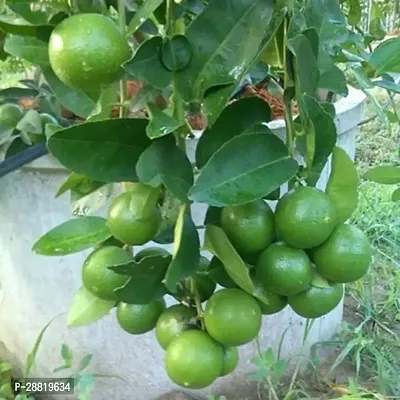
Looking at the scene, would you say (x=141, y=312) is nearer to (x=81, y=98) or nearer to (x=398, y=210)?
(x=81, y=98)

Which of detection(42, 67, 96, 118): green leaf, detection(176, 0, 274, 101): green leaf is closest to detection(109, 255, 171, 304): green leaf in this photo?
detection(176, 0, 274, 101): green leaf

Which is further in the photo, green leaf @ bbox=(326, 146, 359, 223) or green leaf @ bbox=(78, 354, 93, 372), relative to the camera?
green leaf @ bbox=(78, 354, 93, 372)

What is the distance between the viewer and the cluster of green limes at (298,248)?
0.44 metres

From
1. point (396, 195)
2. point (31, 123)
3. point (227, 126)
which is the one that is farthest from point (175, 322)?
point (31, 123)

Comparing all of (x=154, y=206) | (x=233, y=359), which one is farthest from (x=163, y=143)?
(x=233, y=359)

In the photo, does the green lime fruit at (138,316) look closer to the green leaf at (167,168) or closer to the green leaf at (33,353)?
the green leaf at (167,168)

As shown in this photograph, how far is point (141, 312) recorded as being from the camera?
507 millimetres

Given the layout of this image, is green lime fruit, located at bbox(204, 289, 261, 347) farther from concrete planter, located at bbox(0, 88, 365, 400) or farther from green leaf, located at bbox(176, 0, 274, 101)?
concrete planter, located at bbox(0, 88, 365, 400)

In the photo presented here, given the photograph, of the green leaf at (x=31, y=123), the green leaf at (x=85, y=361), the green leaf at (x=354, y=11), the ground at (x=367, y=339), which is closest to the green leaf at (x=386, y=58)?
the green leaf at (x=354, y=11)

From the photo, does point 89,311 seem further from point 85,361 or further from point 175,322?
point 85,361

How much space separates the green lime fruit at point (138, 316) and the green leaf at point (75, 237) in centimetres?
5

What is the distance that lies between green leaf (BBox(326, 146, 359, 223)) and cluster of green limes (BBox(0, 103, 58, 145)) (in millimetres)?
693

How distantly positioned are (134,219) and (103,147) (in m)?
0.05

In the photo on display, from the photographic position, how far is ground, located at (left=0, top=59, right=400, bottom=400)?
1457 millimetres
